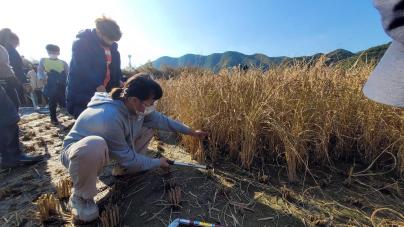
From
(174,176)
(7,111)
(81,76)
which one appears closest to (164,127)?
(174,176)

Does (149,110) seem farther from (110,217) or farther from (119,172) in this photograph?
(110,217)

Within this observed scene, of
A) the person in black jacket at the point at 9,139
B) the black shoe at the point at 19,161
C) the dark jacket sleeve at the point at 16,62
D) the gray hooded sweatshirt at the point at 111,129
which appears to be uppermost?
the dark jacket sleeve at the point at 16,62

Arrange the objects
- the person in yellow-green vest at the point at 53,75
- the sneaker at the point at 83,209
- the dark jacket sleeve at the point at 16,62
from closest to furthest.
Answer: the sneaker at the point at 83,209 → the dark jacket sleeve at the point at 16,62 → the person in yellow-green vest at the point at 53,75

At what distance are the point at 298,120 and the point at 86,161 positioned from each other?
5.81 ft

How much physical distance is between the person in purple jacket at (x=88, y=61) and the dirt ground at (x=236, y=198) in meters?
0.83

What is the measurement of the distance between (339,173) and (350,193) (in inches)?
12.6

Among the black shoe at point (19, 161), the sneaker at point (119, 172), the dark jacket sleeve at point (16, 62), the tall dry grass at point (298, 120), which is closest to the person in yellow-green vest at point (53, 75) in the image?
the dark jacket sleeve at point (16, 62)

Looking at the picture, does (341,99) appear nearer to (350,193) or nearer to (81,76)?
(350,193)

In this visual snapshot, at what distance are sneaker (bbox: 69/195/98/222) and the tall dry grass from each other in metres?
1.12

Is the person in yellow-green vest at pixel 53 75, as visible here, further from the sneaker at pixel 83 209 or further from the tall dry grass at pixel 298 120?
the sneaker at pixel 83 209

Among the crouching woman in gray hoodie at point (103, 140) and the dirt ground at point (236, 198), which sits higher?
the crouching woman in gray hoodie at point (103, 140)

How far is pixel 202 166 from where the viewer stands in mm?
2670

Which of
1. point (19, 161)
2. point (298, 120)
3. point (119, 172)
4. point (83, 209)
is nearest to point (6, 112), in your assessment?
point (19, 161)

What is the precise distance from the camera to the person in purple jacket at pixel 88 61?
9.65 feet
